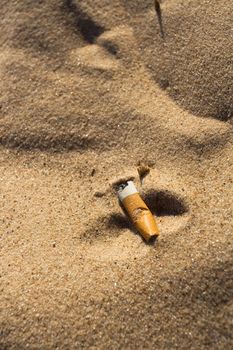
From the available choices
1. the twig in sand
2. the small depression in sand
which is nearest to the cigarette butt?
the small depression in sand

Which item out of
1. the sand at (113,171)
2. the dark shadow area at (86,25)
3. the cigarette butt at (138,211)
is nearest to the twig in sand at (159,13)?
the sand at (113,171)

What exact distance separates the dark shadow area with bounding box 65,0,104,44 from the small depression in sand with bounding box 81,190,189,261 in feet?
2.51

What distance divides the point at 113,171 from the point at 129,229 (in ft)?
0.77

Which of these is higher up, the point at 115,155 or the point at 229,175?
the point at 115,155

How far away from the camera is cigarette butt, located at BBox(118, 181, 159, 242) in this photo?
170cm

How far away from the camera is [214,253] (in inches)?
64.4

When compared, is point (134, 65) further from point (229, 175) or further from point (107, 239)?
point (107, 239)

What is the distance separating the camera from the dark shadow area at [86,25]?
6.99 feet

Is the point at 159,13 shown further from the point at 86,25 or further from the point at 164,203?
the point at 164,203

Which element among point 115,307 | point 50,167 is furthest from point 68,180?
point 115,307

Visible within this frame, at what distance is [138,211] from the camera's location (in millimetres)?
1734

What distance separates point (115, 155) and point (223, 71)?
54 cm

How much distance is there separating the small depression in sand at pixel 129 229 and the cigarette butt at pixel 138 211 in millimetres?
29

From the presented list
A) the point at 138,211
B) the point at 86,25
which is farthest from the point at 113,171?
the point at 86,25
